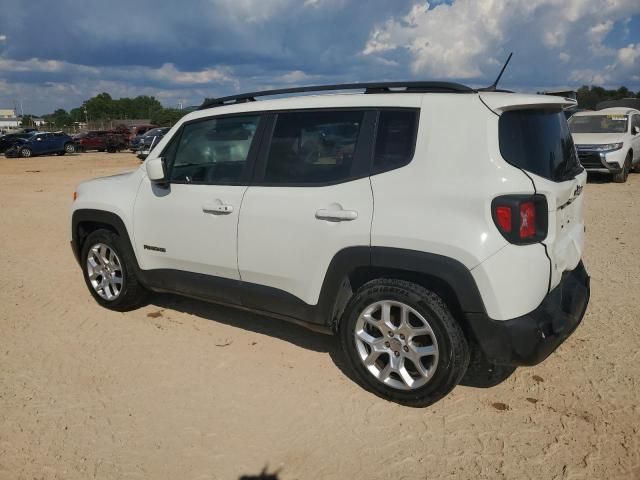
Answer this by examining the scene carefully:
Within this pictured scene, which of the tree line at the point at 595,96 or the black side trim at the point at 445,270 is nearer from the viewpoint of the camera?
the black side trim at the point at 445,270

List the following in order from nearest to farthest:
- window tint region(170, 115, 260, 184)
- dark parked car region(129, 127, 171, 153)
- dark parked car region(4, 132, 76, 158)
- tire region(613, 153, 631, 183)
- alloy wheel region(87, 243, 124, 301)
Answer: window tint region(170, 115, 260, 184) → alloy wheel region(87, 243, 124, 301) → tire region(613, 153, 631, 183) → dark parked car region(129, 127, 171, 153) → dark parked car region(4, 132, 76, 158)

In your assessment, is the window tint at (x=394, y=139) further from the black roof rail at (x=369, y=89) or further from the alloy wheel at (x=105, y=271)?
the alloy wheel at (x=105, y=271)

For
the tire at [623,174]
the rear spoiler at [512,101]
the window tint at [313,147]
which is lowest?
the tire at [623,174]

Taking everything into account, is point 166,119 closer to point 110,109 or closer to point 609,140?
point 110,109

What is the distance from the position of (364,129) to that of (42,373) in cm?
270

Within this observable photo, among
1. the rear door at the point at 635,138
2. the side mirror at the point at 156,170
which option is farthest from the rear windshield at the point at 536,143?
the rear door at the point at 635,138

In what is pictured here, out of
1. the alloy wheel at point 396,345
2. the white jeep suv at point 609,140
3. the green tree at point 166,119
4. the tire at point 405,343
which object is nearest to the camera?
the tire at point 405,343

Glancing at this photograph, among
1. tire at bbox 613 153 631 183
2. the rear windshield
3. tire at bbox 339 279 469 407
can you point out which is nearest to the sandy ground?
tire at bbox 339 279 469 407

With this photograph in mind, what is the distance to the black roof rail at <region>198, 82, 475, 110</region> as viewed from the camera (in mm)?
3127

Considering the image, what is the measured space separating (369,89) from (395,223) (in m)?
0.95

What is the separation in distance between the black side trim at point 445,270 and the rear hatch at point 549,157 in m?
0.48

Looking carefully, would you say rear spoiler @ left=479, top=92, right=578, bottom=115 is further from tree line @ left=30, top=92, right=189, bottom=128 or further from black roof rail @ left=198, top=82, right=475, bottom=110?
tree line @ left=30, top=92, right=189, bottom=128

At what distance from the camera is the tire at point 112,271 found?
15.1 feet

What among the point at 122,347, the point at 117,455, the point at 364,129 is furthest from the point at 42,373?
the point at 364,129
